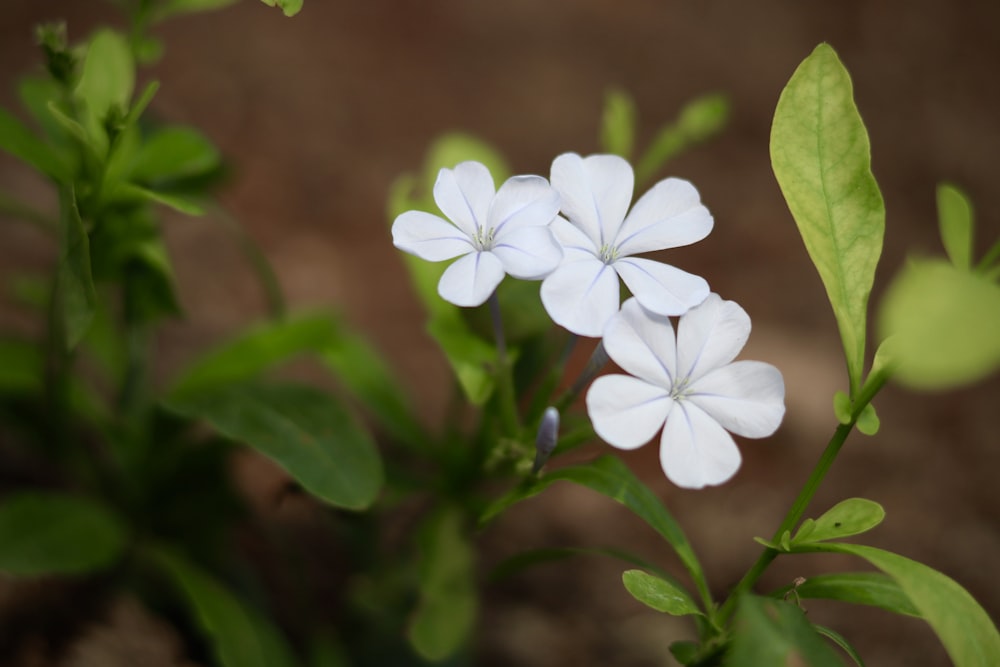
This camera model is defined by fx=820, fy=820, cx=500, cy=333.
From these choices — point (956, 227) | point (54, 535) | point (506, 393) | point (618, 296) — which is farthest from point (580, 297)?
point (54, 535)

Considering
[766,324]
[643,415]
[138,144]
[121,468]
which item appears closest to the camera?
[643,415]

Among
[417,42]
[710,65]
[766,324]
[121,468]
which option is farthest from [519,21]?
[121,468]

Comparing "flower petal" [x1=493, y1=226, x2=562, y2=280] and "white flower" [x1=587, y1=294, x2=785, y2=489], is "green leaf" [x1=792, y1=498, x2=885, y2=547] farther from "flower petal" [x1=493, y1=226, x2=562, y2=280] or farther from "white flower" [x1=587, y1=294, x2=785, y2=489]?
"flower petal" [x1=493, y1=226, x2=562, y2=280]

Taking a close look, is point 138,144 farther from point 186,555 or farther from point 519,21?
point 519,21

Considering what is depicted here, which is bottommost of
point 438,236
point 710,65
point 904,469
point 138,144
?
point 904,469

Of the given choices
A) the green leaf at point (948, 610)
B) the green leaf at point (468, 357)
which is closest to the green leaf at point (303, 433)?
the green leaf at point (468, 357)
